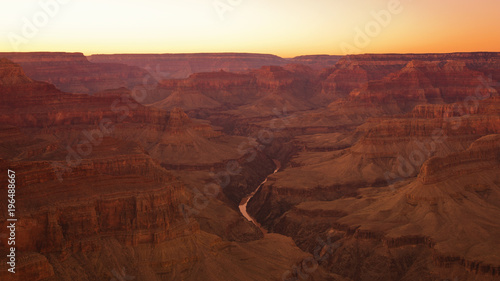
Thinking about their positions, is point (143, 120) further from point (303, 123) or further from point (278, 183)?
point (303, 123)

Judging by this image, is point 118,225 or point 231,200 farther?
point 231,200

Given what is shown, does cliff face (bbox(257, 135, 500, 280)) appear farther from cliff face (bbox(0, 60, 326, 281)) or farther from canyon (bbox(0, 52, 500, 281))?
cliff face (bbox(0, 60, 326, 281))

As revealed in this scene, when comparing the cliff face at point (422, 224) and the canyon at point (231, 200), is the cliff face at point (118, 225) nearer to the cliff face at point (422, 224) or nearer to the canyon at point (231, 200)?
the canyon at point (231, 200)

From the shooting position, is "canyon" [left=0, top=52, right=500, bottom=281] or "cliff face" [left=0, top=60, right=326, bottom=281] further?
"canyon" [left=0, top=52, right=500, bottom=281]

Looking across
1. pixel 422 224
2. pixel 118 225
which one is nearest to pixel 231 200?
pixel 422 224

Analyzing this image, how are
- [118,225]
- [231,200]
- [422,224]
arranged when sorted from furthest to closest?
[231,200] < [422,224] < [118,225]

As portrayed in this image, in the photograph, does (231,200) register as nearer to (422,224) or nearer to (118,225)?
(422,224)

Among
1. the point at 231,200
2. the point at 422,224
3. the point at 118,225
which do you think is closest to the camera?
the point at 118,225

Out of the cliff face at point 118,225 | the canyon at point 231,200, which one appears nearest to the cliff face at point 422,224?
the canyon at point 231,200

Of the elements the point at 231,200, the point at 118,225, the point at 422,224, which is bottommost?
the point at 231,200

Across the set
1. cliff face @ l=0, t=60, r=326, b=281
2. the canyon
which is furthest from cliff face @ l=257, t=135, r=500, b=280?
cliff face @ l=0, t=60, r=326, b=281

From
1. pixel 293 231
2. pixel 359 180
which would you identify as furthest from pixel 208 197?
pixel 359 180

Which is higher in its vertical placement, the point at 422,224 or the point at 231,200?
the point at 422,224
